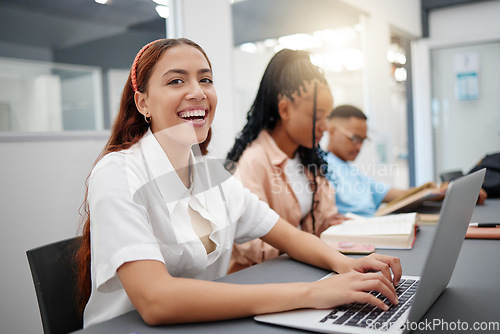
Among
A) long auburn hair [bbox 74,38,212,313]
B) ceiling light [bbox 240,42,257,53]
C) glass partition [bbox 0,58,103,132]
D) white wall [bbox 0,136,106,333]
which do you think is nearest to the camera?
long auburn hair [bbox 74,38,212,313]

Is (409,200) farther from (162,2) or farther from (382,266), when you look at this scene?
(162,2)

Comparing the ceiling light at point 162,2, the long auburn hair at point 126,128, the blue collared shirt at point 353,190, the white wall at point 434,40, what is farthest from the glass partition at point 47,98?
the white wall at point 434,40

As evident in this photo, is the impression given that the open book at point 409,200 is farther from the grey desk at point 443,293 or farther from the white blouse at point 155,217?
the white blouse at point 155,217

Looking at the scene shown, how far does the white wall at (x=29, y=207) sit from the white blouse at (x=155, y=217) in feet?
2.21

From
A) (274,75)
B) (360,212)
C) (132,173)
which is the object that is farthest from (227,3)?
(132,173)

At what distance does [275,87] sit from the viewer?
1694 millimetres

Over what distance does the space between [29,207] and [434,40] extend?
4976mm

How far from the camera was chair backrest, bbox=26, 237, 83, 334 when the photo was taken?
96cm

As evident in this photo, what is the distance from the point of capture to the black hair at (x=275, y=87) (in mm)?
1681

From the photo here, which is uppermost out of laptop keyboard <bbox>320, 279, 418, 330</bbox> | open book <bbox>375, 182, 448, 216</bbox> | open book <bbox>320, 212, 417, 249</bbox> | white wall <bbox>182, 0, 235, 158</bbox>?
white wall <bbox>182, 0, 235, 158</bbox>

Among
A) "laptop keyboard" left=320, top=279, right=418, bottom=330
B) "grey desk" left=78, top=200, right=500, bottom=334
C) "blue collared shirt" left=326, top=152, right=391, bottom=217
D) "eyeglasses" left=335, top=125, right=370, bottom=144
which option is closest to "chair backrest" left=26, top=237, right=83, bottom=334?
"grey desk" left=78, top=200, right=500, bottom=334

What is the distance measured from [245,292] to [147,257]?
0.63 ft

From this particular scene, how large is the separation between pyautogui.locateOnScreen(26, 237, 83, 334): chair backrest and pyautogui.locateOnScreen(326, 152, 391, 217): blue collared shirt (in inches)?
53.4

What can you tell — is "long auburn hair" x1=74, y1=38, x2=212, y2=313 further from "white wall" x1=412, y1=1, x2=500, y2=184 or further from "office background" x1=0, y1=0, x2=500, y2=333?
"white wall" x1=412, y1=1, x2=500, y2=184
